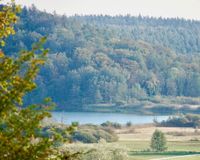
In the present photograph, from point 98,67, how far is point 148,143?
334 ft

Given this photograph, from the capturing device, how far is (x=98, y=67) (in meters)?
167

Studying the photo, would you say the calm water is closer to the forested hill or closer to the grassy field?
the grassy field

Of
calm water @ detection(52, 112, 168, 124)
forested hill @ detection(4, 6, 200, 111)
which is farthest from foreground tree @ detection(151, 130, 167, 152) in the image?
forested hill @ detection(4, 6, 200, 111)

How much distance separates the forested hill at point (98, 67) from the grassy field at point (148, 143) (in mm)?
72359

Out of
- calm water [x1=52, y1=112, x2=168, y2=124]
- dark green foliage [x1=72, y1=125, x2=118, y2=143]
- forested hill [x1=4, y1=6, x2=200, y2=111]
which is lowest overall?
calm water [x1=52, y1=112, x2=168, y2=124]

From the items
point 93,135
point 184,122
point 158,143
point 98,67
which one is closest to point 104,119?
point 184,122

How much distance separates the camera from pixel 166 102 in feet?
489

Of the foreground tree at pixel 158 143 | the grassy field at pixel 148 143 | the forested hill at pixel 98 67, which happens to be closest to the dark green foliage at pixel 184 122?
the grassy field at pixel 148 143

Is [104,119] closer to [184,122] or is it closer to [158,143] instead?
[184,122]

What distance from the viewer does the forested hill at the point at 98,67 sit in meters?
160

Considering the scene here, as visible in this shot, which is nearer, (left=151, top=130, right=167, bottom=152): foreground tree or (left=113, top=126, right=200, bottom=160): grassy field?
(left=113, top=126, right=200, bottom=160): grassy field

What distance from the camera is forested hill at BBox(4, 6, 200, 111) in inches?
6299

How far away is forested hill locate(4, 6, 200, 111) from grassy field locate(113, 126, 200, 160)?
72359 millimetres

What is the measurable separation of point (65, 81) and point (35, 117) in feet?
525
